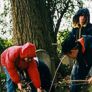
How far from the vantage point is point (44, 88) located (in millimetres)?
6797

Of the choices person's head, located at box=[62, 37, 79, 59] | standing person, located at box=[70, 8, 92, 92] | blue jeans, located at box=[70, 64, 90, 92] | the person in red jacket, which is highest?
standing person, located at box=[70, 8, 92, 92]

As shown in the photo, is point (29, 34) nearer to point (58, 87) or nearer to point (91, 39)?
point (58, 87)

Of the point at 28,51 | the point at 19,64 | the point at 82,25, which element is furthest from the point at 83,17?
the point at 19,64

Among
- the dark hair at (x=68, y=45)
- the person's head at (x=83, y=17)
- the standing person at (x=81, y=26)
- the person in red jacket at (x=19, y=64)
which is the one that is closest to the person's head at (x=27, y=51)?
the person in red jacket at (x=19, y=64)

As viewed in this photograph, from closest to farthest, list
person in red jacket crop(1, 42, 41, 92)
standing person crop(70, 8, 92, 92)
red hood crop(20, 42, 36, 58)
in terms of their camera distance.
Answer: red hood crop(20, 42, 36, 58)
person in red jacket crop(1, 42, 41, 92)
standing person crop(70, 8, 92, 92)

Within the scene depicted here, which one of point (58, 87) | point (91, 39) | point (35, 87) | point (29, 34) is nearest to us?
point (91, 39)

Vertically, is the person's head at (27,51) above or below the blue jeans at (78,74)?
above

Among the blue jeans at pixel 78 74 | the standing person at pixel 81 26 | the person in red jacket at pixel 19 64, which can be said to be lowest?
the blue jeans at pixel 78 74

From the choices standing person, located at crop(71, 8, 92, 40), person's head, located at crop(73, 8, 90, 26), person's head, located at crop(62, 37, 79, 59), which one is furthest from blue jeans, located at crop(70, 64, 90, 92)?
person's head, located at crop(73, 8, 90, 26)

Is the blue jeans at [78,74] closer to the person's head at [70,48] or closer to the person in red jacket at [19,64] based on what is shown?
the person's head at [70,48]

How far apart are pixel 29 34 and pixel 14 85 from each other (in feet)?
9.39

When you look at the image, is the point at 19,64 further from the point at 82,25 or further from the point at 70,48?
the point at 82,25

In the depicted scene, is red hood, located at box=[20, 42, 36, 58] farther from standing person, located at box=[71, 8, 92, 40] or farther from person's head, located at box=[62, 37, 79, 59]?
standing person, located at box=[71, 8, 92, 40]

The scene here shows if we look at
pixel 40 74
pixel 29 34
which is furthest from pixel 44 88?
pixel 29 34
